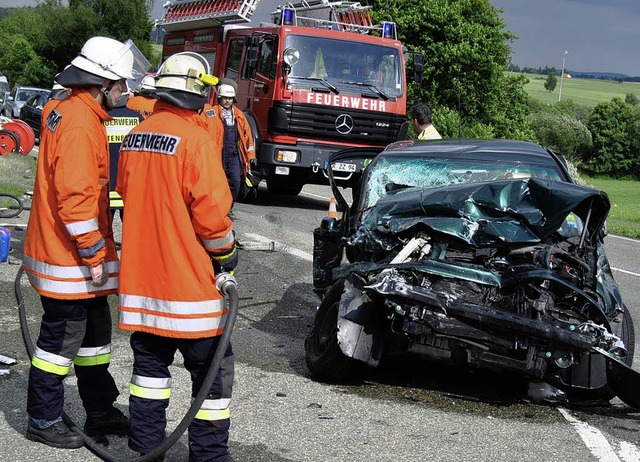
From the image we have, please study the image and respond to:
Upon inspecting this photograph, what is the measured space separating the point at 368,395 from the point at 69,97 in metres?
2.60

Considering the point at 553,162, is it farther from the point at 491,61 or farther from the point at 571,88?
the point at 571,88

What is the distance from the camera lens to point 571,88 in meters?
142

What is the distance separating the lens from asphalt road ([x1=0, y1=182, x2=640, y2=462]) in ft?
16.4

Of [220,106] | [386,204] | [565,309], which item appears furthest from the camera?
[220,106]

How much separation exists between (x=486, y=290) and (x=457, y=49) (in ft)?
93.3

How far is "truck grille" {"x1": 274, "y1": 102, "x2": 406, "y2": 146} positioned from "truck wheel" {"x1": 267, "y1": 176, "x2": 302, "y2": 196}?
1.17m

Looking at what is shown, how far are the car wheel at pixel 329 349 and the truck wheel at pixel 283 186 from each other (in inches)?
387

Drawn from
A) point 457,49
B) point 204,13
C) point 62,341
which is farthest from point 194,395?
point 457,49

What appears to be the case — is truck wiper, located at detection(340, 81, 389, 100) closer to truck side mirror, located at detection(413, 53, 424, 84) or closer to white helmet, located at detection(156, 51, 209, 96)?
truck side mirror, located at detection(413, 53, 424, 84)

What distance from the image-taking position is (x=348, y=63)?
15289 millimetres

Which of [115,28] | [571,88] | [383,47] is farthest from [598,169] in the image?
[571,88]

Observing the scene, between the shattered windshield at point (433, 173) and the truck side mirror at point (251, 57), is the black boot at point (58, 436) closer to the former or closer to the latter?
the shattered windshield at point (433, 173)

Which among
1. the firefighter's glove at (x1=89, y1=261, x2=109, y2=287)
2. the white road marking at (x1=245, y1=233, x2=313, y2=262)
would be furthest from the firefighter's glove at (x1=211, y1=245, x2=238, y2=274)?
the white road marking at (x1=245, y1=233, x2=313, y2=262)

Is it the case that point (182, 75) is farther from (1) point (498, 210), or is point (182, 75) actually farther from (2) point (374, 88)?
(2) point (374, 88)
